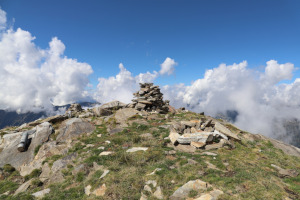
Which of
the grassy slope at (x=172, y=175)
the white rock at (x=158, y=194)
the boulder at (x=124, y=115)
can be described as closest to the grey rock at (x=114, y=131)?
the boulder at (x=124, y=115)

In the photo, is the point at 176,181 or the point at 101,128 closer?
the point at 176,181

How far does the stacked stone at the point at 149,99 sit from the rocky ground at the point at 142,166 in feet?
41.9

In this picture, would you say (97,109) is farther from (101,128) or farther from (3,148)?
(3,148)

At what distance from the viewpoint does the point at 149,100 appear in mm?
39188

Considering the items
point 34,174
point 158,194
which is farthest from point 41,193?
point 158,194

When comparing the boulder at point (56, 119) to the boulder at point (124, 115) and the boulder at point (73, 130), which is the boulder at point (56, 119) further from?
the boulder at point (124, 115)

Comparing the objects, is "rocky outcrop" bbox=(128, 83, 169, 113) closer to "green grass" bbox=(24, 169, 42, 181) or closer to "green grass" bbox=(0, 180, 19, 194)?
"green grass" bbox=(24, 169, 42, 181)

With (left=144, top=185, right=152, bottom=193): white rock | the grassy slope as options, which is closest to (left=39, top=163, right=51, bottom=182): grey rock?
the grassy slope

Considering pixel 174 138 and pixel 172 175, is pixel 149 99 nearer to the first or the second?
pixel 174 138

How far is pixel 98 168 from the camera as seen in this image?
13.8 metres

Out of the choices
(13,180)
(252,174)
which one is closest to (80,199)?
(13,180)

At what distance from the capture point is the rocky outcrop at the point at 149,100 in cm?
3856

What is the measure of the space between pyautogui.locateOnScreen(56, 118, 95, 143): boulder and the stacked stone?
1390 cm

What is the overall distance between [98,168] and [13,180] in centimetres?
1047
